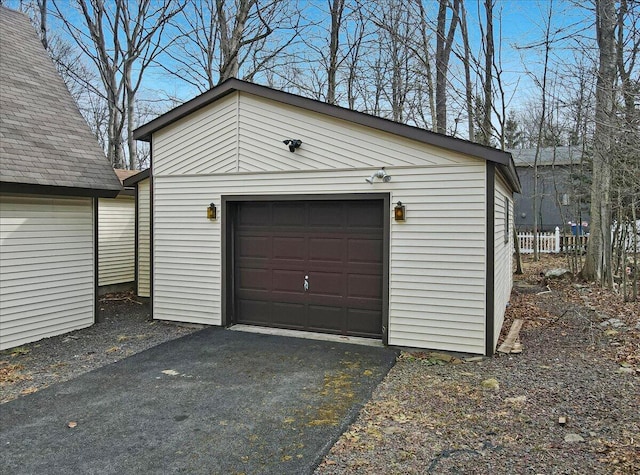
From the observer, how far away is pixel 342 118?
6551 mm

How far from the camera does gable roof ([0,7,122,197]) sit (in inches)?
264

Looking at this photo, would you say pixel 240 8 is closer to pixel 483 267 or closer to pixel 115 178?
pixel 115 178

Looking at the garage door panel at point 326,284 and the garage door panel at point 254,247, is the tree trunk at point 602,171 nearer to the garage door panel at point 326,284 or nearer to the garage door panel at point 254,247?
the garage door panel at point 326,284

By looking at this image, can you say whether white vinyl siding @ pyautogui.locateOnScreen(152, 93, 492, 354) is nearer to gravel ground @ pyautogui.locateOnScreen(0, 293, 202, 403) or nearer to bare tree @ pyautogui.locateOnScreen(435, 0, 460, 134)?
gravel ground @ pyautogui.locateOnScreen(0, 293, 202, 403)

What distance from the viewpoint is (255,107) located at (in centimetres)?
726

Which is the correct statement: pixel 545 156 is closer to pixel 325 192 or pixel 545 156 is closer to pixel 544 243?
pixel 544 243

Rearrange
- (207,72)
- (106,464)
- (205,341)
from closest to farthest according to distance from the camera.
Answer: (106,464) < (205,341) < (207,72)

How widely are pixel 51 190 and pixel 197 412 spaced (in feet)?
14.7

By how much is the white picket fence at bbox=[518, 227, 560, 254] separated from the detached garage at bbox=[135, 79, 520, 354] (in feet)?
Result: 44.6

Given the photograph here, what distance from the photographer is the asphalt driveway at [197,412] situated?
11.5ft

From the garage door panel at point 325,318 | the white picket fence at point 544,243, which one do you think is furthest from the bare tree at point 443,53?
the garage door panel at point 325,318

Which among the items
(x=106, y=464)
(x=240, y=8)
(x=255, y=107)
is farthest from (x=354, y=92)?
(x=106, y=464)

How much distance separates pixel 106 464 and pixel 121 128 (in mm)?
18730

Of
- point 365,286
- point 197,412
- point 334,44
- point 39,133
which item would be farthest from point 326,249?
point 334,44
